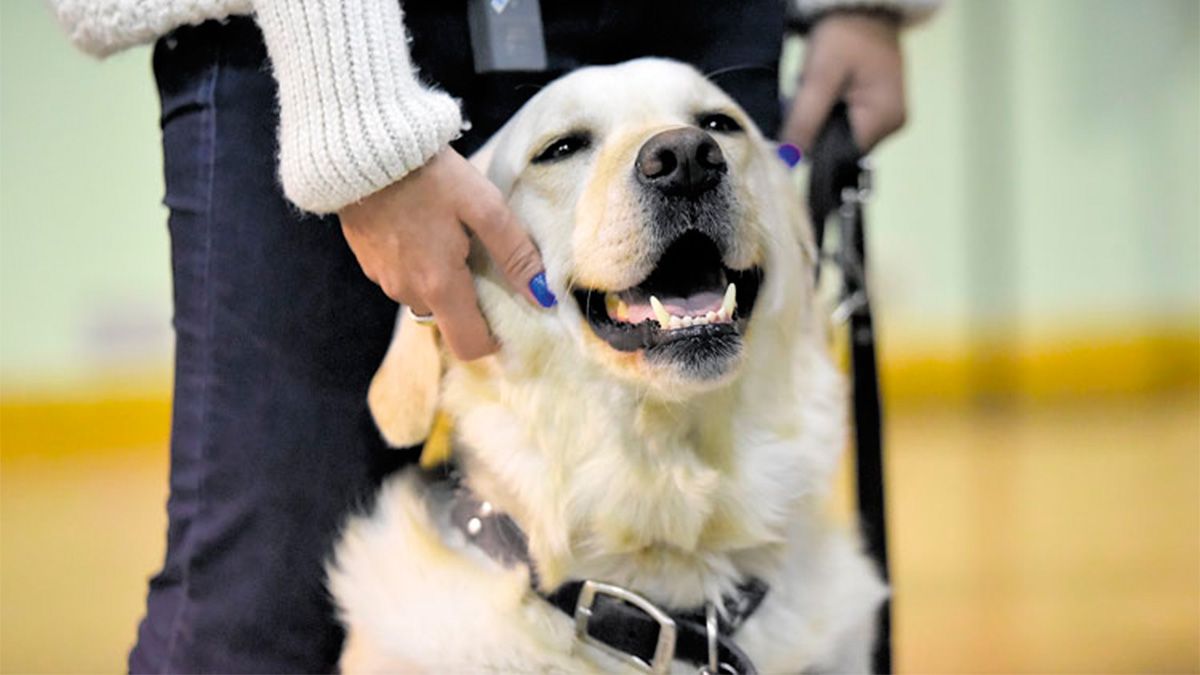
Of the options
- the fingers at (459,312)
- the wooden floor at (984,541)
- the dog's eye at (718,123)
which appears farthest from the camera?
the wooden floor at (984,541)

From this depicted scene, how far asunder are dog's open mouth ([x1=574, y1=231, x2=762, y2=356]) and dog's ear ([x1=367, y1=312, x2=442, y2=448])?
0.20 m

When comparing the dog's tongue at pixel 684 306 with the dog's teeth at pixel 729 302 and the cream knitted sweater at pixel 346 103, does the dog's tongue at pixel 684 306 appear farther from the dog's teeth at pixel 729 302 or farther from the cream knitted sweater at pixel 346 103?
the cream knitted sweater at pixel 346 103

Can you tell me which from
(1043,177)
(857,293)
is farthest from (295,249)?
(1043,177)

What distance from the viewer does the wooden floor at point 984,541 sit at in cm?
304

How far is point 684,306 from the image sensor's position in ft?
5.19

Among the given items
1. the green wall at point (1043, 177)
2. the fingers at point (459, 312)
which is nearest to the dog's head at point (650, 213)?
the fingers at point (459, 312)

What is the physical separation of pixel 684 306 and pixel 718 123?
28cm

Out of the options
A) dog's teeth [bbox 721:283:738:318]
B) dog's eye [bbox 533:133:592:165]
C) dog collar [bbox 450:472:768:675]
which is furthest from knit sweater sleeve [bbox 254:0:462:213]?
dog collar [bbox 450:472:768:675]

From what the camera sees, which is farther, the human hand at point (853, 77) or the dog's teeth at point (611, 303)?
the human hand at point (853, 77)

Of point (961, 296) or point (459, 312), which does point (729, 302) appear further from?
point (961, 296)

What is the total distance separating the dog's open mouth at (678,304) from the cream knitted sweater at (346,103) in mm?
300

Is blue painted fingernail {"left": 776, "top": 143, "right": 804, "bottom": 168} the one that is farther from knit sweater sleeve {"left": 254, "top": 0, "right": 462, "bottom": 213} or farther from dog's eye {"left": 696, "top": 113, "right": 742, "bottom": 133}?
knit sweater sleeve {"left": 254, "top": 0, "right": 462, "bottom": 213}

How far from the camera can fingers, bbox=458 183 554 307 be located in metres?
1.46

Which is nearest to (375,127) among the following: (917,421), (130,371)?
(130,371)
